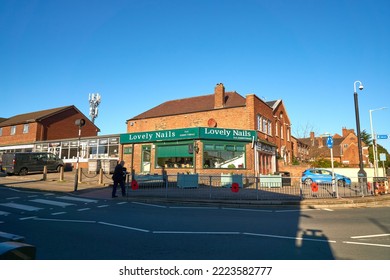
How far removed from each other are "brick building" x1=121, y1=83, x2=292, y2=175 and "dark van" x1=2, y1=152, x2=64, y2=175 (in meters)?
7.46

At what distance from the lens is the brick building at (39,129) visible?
3716 centimetres

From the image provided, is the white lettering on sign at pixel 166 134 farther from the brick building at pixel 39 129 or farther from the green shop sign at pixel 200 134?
the brick building at pixel 39 129

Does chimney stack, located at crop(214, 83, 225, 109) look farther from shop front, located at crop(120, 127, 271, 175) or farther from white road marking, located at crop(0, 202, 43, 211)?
white road marking, located at crop(0, 202, 43, 211)

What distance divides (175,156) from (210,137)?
12.1ft

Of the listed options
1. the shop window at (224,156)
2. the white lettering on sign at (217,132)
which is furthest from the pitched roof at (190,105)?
the shop window at (224,156)

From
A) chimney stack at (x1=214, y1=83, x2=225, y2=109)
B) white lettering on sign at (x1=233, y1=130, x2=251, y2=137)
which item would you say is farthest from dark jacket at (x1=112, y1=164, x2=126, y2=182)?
chimney stack at (x1=214, y1=83, x2=225, y2=109)

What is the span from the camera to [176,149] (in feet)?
76.5

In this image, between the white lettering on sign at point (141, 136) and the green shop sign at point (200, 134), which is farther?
the white lettering on sign at point (141, 136)

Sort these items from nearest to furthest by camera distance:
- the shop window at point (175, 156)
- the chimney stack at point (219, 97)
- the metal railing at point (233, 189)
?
the metal railing at point (233, 189), the shop window at point (175, 156), the chimney stack at point (219, 97)

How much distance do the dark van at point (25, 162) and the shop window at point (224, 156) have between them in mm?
15821

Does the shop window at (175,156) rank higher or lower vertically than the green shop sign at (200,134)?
lower

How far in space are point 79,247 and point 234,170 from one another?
58.3 ft

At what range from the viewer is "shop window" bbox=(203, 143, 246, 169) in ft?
72.4

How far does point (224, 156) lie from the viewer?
2244cm
